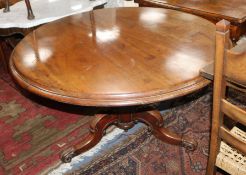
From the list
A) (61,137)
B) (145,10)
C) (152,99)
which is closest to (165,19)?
(145,10)

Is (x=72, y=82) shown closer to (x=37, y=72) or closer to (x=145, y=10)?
(x=37, y=72)

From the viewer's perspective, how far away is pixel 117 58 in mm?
1354

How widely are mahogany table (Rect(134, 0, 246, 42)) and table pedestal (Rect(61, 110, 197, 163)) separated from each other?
75cm

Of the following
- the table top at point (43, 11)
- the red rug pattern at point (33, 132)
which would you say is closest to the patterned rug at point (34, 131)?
the red rug pattern at point (33, 132)

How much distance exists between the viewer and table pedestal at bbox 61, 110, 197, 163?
1.83 metres

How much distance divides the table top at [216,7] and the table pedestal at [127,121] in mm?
770

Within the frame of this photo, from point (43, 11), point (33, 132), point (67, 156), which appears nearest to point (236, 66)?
point (67, 156)

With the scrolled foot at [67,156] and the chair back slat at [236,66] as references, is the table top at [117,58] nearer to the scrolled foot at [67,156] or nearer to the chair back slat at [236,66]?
the chair back slat at [236,66]

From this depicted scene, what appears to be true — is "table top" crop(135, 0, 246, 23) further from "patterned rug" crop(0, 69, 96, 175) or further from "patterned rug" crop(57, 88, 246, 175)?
"patterned rug" crop(0, 69, 96, 175)

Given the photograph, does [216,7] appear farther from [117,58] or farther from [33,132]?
[33,132]

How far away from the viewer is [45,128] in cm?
219

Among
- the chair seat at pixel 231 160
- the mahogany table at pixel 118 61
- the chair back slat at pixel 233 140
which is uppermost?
the mahogany table at pixel 118 61

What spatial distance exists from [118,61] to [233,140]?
61cm

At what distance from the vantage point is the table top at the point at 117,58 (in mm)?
1147
